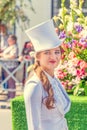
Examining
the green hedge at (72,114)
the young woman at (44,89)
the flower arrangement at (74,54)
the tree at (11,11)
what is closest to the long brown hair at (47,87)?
the young woman at (44,89)

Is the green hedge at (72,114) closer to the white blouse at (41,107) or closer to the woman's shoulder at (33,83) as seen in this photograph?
the white blouse at (41,107)

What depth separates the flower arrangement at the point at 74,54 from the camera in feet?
19.8

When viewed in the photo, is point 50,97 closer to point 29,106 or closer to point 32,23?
point 29,106

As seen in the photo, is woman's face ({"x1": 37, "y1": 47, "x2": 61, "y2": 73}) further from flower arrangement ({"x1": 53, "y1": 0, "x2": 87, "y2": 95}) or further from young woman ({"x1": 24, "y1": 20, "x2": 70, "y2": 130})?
flower arrangement ({"x1": 53, "y1": 0, "x2": 87, "y2": 95})

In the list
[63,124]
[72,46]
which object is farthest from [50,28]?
[72,46]

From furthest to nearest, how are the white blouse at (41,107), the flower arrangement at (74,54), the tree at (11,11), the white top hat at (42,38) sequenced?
the tree at (11,11)
the flower arrangement at (74,54)
the white top hat at (42,38)
the white blouse at (41,107)

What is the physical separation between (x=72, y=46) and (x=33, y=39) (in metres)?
2.65

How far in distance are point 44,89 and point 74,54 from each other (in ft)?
8.64

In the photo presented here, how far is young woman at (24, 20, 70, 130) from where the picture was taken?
3.48m

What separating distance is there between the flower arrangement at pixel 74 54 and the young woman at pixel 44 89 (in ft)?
7.54

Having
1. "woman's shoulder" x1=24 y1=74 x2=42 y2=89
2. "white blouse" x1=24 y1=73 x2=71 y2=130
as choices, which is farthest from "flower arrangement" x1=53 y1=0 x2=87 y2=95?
"woman's shoulder" x1=24 y1=74 x2=42 y2=89

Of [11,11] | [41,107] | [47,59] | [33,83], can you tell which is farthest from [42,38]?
[11,11]

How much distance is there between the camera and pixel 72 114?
571 centimetres

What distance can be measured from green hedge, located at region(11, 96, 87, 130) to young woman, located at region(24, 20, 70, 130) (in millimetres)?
1988
